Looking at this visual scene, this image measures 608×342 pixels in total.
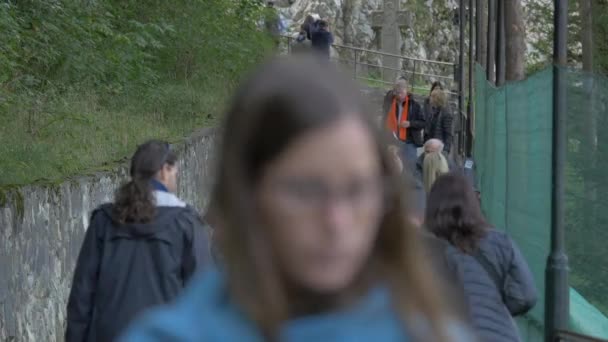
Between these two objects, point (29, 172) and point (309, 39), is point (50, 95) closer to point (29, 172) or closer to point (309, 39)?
point (29, 172)

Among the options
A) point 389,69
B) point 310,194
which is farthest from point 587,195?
point 389,69

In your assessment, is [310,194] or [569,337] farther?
[569,337]

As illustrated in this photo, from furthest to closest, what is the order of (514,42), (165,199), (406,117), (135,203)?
(514,42), (406,117), (165,199), (135,203)

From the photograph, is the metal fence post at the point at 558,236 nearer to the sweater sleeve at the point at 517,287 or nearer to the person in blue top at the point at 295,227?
the sweater sleeve at the point at 517,287

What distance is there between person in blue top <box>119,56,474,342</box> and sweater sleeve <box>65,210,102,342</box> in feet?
15.4

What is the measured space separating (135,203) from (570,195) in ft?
12.4

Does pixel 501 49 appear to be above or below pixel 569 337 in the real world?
above

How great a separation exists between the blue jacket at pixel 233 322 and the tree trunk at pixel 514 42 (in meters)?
25.4

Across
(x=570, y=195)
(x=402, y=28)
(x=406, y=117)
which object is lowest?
(x=570, y=195)

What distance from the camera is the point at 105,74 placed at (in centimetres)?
1727

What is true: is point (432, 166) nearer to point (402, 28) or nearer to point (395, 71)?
point (395, 71)

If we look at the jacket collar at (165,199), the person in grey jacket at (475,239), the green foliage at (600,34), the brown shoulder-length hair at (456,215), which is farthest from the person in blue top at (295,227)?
the green foliage at (600,34)

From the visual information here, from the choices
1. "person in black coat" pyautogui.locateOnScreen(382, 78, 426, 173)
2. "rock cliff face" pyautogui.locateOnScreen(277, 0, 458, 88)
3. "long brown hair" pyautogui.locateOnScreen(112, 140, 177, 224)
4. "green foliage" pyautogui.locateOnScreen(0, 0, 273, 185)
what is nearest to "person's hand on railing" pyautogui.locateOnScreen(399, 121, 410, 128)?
"person in black coat" pyautogui.locateOnScreen(382, 78, 426, 173)

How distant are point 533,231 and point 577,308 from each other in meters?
1.29
